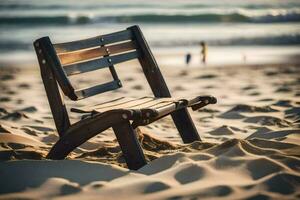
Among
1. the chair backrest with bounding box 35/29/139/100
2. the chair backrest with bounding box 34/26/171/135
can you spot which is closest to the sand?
the chair backrest with bounding box 34/26/171/135

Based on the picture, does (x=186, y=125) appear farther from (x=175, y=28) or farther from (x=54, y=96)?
(x=175, y=28)

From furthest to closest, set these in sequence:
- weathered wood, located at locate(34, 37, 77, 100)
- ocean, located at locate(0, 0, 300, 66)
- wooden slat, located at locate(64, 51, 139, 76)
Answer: ocean, located at locate(0, 0, 300, 66), wooden slat, located at locate(64, 51, 139, 76), weathered wood, located at locate(34, 37, 77, 100)

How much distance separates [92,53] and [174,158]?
52.3 inches

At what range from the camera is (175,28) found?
1096 inches

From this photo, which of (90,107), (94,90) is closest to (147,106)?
(90,107)

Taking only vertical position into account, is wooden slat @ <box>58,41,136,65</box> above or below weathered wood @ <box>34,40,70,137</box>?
above

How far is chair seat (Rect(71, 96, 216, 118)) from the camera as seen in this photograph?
3631 millimetres

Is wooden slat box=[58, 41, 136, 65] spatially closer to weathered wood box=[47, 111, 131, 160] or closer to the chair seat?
the chair seat

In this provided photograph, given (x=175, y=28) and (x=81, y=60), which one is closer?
(x=81, y=60)

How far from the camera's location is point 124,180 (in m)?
3.51

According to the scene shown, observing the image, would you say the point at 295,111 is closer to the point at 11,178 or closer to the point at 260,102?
the point at 260,102

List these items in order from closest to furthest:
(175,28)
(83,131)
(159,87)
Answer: (83,131) < (159,87) < (175,28)

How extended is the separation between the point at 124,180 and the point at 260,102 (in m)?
4.61

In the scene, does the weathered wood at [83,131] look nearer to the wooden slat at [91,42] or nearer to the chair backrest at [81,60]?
the chair backrest at [81,60]
